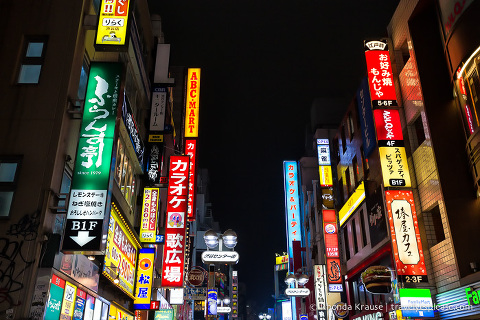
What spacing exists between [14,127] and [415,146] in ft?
56.8

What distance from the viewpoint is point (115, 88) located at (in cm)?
1394

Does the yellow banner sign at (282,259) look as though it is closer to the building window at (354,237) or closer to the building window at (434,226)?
the building window at (354,237)

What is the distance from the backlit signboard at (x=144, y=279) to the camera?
68.0 ft

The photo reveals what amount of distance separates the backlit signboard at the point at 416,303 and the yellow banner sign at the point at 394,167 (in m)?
4.80

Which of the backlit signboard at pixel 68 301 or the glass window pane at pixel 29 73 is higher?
the glass window pane at pixel 29 73

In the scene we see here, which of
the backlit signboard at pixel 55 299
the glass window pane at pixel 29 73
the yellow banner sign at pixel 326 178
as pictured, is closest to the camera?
the backlit signboard at pixel 55 299

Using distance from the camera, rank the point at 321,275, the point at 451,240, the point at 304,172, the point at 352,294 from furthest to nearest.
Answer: the point at 304,172
the point at 321,275
the point at 352,294
the point at 451,240

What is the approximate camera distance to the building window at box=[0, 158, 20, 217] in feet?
38.0

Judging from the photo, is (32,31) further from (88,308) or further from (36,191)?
(88,308)

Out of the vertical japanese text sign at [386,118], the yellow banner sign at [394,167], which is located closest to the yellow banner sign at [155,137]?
the vertical japanese text sign at [386,118]

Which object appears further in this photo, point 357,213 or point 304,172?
point 304,172

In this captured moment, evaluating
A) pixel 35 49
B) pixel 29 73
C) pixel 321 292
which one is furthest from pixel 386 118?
pixel 321 292

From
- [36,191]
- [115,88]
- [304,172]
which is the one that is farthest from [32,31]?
[304,172]

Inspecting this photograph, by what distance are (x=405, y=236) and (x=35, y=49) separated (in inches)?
642
